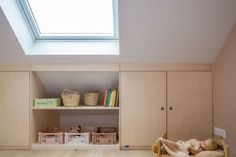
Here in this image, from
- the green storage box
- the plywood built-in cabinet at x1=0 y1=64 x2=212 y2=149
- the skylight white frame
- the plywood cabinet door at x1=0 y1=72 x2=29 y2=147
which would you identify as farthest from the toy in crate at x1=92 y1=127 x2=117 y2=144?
the skylight white frame

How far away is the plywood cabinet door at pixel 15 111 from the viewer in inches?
129

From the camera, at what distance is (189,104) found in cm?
326

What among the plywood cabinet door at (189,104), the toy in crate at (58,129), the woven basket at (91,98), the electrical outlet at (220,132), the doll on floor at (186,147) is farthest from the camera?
the toy in crate at (58,129)

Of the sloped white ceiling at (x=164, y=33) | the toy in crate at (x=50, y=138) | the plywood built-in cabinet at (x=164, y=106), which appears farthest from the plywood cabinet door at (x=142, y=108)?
the toy in crate at (x=50, y=138)

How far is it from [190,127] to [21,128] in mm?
2107

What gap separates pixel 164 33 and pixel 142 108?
0.97m

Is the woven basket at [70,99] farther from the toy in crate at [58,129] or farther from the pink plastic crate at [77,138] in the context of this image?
the toy in crate at [58,129]

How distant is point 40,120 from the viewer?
3.54m

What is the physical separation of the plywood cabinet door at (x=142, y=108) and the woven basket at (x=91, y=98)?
1.26 ft

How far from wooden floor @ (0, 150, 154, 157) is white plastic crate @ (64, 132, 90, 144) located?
16cm

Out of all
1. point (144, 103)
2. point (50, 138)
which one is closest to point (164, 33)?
point (144, 103)

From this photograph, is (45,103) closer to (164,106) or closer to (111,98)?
(111,98)

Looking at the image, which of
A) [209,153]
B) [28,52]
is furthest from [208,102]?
[28,52]

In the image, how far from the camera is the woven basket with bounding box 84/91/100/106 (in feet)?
11.2
